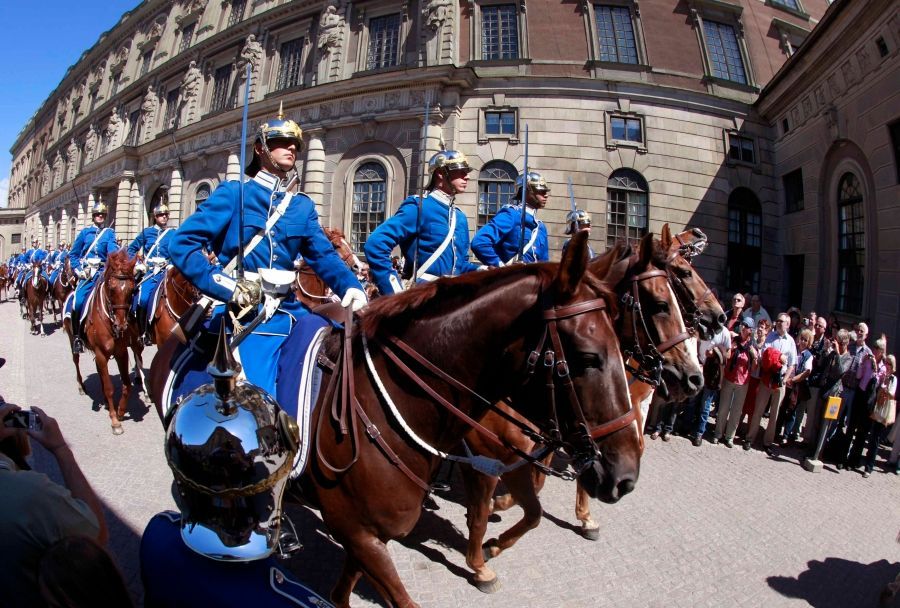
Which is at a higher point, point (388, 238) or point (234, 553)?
point (388, 238)

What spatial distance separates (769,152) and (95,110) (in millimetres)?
45343

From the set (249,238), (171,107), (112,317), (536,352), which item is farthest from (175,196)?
(536,352)

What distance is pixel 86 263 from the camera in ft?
29.3

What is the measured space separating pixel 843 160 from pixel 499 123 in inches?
428

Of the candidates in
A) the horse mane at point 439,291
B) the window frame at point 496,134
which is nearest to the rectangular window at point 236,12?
the window frame at point 496,134

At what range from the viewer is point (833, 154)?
14.9 metres

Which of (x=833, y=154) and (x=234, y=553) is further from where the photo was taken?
(x=833, y=154)

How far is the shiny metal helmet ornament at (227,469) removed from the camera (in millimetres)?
1461

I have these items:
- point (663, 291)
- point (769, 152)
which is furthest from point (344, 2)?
point (663, 291)

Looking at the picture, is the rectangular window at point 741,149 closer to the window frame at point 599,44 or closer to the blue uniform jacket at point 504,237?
the window frame at point 599,44

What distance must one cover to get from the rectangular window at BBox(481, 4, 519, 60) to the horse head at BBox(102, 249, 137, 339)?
15.2 metres

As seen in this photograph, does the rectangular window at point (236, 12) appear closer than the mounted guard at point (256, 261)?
No

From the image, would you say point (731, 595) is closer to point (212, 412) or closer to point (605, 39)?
point (212, 412)

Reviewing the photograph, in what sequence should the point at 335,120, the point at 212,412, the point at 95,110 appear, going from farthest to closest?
1. the point at 95,110
2. the point at 335,120
3. the point at 212,412
